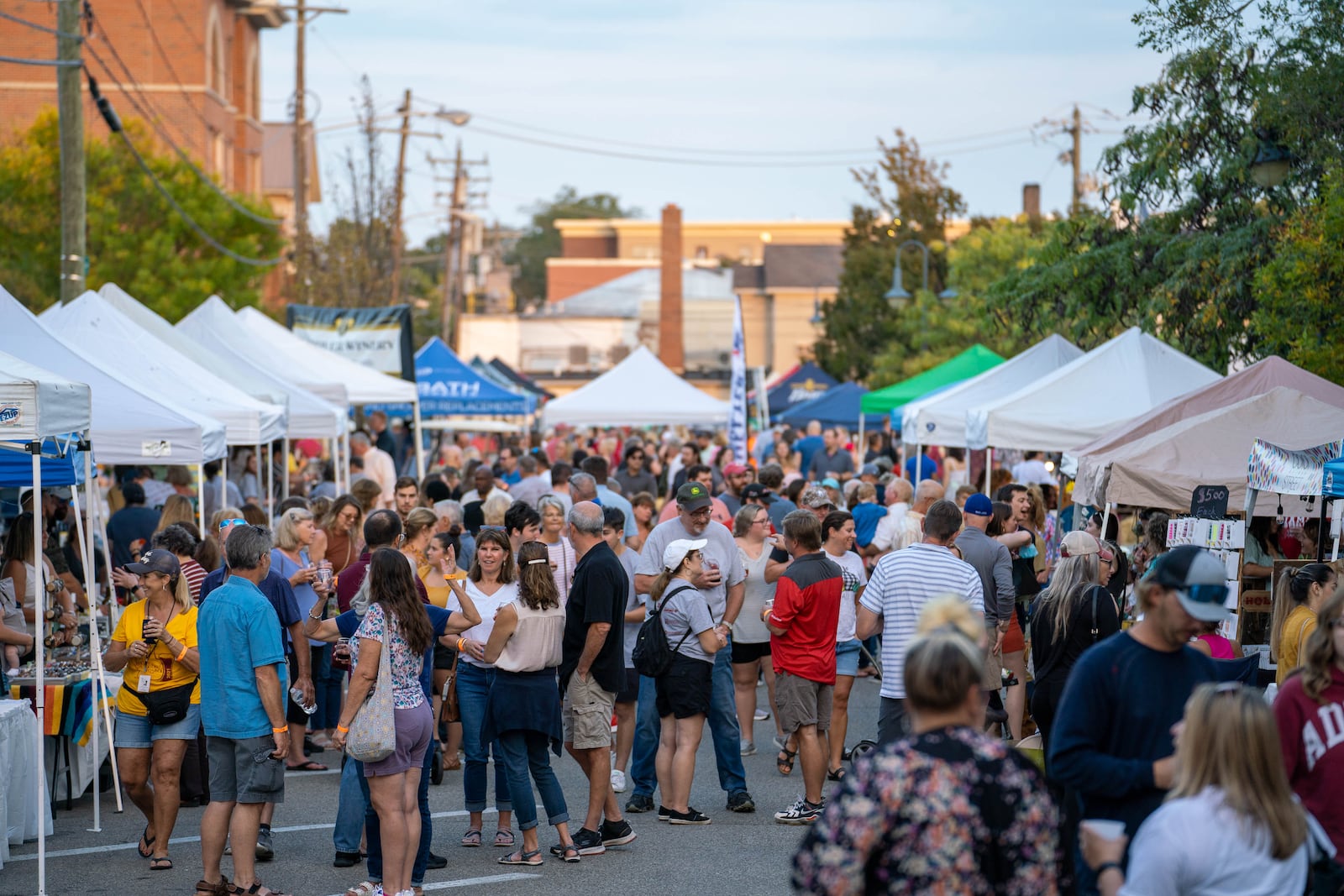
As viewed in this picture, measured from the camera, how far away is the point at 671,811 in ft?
28.6

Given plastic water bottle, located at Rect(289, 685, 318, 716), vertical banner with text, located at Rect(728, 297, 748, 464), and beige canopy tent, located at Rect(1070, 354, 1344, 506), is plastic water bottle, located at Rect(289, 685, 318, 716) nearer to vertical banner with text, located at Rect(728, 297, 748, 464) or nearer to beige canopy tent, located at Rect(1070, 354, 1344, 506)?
beige canopy tent, located at Rect(1070, 354, 1344, 506)

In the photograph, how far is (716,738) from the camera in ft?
29.7

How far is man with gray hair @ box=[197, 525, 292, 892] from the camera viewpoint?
22.7 feet

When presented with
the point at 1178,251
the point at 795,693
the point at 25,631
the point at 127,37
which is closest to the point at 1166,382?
the point at 1178,251

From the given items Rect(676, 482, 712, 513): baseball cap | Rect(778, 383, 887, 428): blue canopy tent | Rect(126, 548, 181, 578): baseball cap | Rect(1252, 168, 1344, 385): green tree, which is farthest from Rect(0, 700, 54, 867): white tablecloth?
Rect(778, 383, 887, 428): blue canopy tent

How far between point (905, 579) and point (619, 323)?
73722mm

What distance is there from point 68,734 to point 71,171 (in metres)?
8.69

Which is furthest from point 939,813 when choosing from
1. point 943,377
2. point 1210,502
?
point 943,377

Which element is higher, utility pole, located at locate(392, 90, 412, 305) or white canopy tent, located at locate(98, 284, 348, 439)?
utility pole, located at locate(392, 90, 412, 305)

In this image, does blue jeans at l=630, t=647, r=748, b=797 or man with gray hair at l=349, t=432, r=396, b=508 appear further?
man with gray hair at l=349, t=432, r=396, b=508

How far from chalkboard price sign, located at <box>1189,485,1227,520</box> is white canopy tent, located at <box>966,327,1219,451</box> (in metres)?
4.73

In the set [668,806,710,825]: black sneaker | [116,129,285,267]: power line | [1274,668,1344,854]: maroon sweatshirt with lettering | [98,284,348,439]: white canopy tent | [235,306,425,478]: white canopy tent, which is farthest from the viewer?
[116,129,285,267]: power line

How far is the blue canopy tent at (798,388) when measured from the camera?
37.8 meters

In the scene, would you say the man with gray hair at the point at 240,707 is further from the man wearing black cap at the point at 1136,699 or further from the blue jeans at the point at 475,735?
the man wearing black cap at the point at 1136,699
